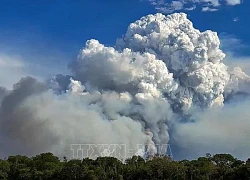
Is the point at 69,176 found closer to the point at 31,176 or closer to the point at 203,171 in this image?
the point at 31,176

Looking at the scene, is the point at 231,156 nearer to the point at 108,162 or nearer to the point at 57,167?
the point at 108,162

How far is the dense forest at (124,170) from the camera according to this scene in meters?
78.8

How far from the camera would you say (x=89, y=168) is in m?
84.4

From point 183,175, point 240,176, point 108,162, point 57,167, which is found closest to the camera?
point 240,176

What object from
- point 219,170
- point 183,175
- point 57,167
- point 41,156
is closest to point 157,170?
point 183,175

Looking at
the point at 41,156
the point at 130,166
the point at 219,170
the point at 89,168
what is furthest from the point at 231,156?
the point at 41,156

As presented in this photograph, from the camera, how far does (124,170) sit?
8544 cm

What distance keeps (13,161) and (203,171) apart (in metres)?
35.0

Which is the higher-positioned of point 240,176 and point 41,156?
point 41,156

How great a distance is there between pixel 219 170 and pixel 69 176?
81.2 ft

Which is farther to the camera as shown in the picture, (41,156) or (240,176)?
(41,156)

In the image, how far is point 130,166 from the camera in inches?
3462

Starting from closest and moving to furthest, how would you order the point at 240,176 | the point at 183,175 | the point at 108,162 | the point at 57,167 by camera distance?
the point at 240,176 → the point at 183,175 → the point at 57,167 → the point at 108,162

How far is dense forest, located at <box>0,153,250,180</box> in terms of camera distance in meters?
78.8
